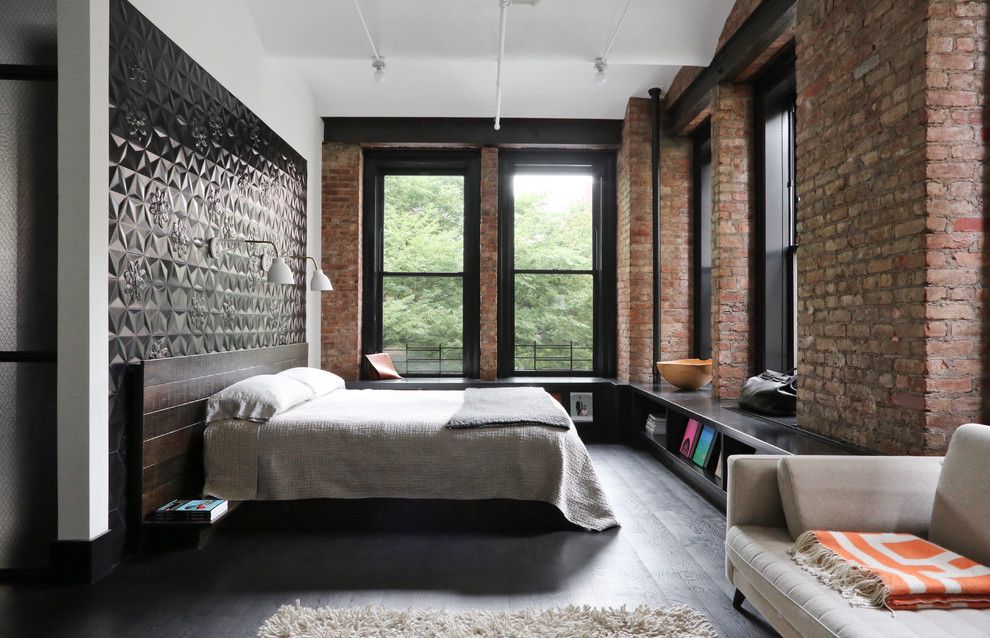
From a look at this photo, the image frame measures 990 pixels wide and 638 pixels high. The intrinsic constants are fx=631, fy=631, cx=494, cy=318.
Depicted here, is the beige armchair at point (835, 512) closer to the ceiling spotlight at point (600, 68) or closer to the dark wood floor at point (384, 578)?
the dark wood floor at point (384, 578)

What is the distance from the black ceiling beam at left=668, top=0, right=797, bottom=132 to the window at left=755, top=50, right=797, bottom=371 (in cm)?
32

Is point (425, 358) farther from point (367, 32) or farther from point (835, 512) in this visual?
point (835, 512)

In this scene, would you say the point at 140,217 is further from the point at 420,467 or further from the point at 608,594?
the point at 608,594

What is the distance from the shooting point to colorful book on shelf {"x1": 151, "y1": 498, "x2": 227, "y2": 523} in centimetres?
314

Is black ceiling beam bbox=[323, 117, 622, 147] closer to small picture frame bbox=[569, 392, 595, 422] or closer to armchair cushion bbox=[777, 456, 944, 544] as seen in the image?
small picture frame bbox=[569, 392, 595, 422]

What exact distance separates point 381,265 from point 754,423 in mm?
4059

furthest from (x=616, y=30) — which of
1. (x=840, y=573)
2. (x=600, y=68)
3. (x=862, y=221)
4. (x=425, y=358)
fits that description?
(x=840, y=573)

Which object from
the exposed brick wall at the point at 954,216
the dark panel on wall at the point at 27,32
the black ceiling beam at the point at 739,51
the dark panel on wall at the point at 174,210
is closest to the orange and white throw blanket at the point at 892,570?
the exposed brick wall at the point at 954,216

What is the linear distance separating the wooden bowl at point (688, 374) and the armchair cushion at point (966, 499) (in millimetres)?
3186

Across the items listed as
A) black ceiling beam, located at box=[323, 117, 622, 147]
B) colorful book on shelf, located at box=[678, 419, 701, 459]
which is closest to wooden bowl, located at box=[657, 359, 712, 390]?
Answer: colorful book on shelf, located at box=[678, 419, 701, 459]

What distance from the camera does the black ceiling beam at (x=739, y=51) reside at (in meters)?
3.89

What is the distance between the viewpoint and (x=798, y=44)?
3572 mm

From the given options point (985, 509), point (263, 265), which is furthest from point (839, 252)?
point (263, 265)

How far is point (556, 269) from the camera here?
658 centimetres
